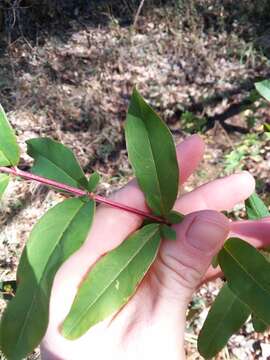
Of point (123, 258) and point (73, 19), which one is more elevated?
point (123, 258)

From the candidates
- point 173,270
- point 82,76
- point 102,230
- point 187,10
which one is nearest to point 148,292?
point 173,270

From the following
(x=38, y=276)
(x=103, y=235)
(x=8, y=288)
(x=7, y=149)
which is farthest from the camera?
(x=8, y=288)

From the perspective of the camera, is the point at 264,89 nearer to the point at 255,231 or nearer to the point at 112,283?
the point at 255,231

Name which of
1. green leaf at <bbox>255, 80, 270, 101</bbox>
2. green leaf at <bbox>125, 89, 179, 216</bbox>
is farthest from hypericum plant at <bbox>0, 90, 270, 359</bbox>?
green leaf at <bbox>255, 80, 270, 101</bbox>

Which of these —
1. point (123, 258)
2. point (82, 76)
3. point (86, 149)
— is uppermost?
point (123, 258)

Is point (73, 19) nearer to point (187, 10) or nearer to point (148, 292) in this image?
point (187, 10)

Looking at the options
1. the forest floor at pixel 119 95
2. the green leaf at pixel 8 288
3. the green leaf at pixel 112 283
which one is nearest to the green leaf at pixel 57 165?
the green leaf at pixel 112 283

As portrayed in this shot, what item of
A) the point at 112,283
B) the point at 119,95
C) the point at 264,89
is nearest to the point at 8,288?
the point at 112,283
